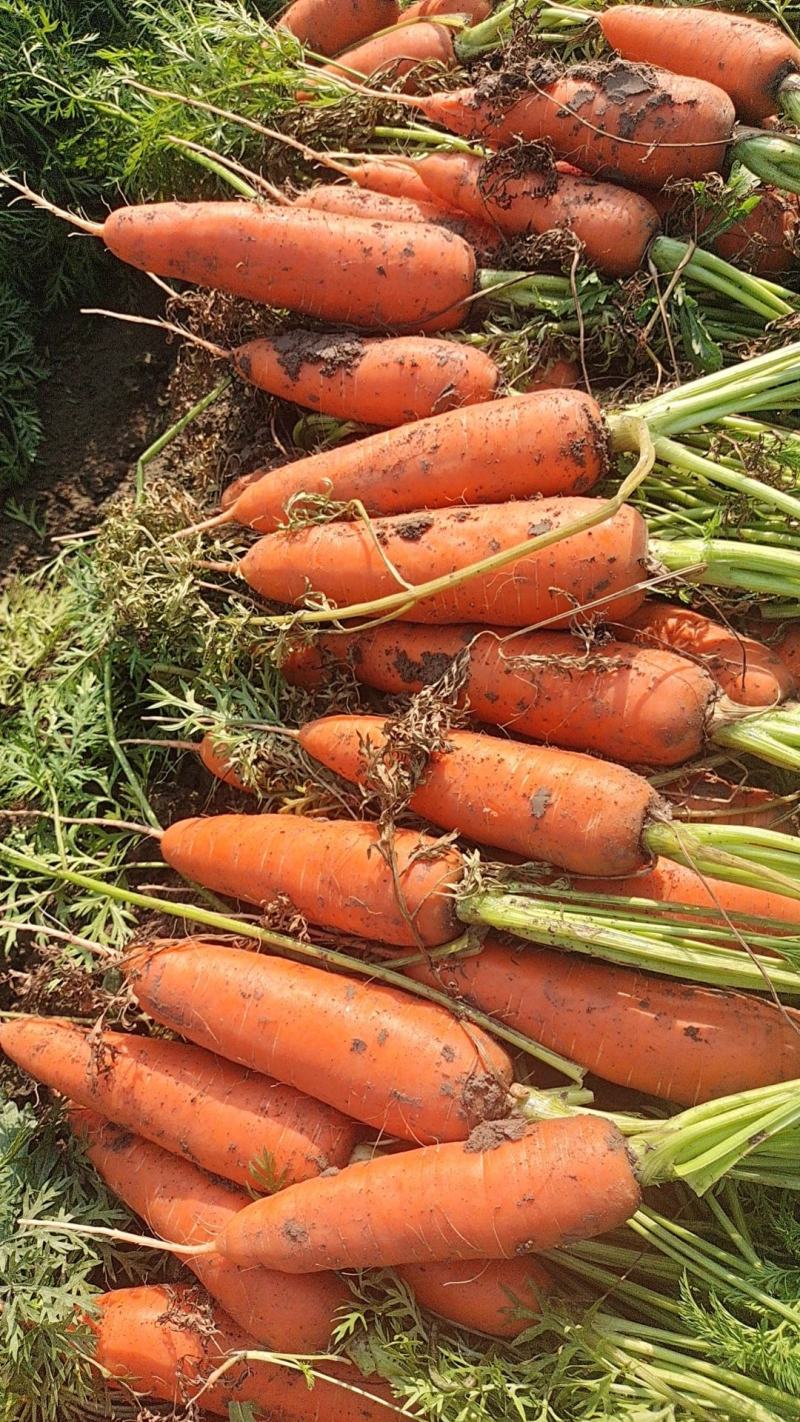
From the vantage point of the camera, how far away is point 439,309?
2900mm

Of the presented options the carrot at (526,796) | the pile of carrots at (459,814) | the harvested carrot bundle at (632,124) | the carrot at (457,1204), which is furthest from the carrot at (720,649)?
the harvested carrot bundle at (632,124)

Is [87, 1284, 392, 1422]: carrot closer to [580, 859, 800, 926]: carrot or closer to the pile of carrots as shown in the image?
the pile of carrots

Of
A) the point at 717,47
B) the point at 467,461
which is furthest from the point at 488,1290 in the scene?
the point at 717,47

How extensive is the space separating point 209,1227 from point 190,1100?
0.32m

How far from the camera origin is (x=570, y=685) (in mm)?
2486

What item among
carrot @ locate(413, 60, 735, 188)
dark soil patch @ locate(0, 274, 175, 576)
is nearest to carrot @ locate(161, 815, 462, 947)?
dark soil patch @ locate(0, 274, 175, 576)

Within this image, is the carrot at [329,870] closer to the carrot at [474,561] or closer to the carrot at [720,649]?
the carrot at [474,561]

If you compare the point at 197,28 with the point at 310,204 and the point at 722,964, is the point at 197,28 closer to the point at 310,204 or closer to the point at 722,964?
the point at 310,204

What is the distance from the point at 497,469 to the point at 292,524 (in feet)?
1.92

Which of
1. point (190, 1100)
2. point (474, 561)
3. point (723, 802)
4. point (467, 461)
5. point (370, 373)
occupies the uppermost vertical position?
point (370, 373)

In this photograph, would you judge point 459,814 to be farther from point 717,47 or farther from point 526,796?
point 717,47

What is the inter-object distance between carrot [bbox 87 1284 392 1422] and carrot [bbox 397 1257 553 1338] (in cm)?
25

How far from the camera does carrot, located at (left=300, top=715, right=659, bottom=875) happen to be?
2293mm

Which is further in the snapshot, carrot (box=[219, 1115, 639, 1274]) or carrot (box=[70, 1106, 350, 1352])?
carrot (box=[70, 1106, 350, 1352])
